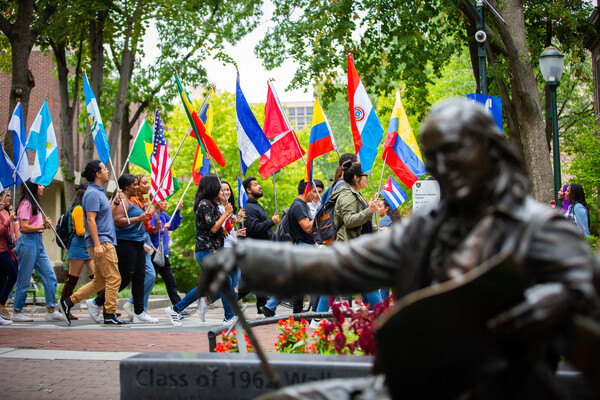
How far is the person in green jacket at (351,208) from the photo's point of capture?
8.00 meters

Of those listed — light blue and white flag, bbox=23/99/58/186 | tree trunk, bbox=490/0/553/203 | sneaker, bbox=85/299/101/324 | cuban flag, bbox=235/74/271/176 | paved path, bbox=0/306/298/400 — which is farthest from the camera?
tree trunk, bbox=490/0/553/203

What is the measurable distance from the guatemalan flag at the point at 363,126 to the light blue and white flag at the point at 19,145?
596 cm

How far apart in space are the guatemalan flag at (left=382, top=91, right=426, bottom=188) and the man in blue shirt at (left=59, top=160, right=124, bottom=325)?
444 centimetres

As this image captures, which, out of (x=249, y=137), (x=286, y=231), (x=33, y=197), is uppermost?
(x=249, y=137)

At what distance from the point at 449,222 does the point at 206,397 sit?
2.09 m

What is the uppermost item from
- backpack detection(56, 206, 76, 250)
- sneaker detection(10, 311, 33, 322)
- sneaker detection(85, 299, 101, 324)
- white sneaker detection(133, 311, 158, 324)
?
backpack detection(56, 206, 76, 250)

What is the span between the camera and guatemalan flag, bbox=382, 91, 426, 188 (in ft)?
36.8

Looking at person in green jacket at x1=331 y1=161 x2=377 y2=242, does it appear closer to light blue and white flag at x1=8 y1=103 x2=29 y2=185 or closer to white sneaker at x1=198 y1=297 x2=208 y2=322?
white sneaker at x1=198 y1=297 x2=208 y2=322

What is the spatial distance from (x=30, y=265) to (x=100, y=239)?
5.21 ft

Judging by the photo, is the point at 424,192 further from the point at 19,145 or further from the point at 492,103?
the point at 19,145

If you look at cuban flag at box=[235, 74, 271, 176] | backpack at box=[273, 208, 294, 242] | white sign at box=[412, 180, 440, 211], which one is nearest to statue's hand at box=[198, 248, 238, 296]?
backpack at box=[273, 208, 294, 242]

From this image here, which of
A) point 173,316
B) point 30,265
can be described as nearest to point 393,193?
point 173,316

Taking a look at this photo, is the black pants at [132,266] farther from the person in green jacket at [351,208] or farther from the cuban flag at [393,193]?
the cuban flag at [393,193]

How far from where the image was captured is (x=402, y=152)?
11.4m
